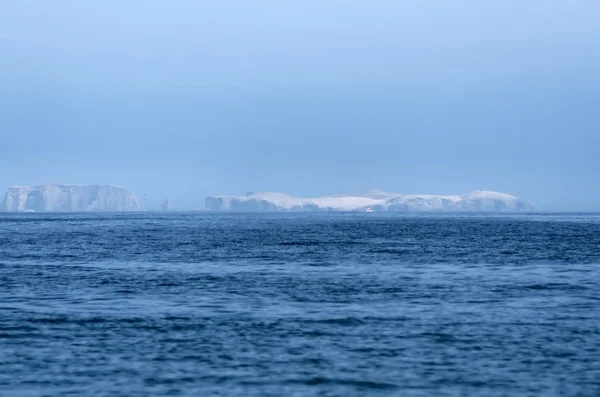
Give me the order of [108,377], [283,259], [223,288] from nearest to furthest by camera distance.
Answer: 1. [108,377]
2. [223,288]
3. [283,259]

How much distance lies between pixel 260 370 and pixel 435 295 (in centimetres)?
1491

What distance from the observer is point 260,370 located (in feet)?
61.8

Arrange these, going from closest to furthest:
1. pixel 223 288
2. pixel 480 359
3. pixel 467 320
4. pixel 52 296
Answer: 1. pixel 480 359
2. pixel 467 320
3. pixel 52 296
4. pixel 223 288

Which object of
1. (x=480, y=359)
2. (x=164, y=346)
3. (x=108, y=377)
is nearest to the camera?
(x=108, y=377)

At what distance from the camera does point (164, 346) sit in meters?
21.5

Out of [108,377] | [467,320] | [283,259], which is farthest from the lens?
[283,259]

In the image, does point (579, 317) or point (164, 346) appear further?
point (579, 317)

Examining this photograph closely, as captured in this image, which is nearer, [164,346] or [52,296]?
[164,346]

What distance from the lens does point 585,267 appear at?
153ft

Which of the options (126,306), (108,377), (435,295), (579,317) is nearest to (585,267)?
(435,295)

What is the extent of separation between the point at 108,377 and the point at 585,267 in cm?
3481

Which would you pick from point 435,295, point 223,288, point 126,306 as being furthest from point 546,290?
point 126,306

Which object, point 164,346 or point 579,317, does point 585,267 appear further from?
point 164,346

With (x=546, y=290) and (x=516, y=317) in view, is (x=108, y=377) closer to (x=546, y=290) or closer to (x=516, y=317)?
(x=516, y=317)
